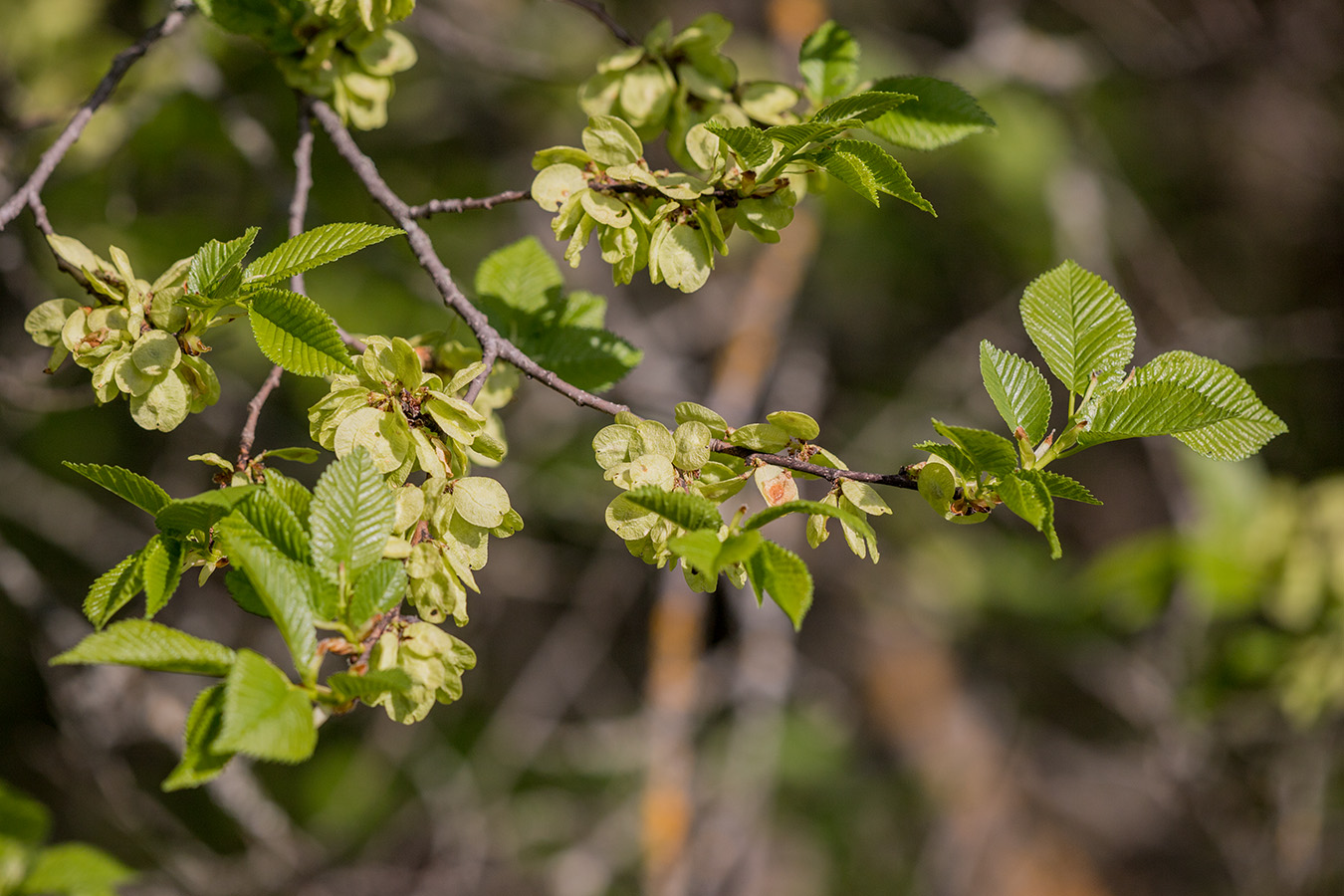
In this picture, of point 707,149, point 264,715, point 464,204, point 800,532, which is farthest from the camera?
point 800,532

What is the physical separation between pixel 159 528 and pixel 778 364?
2.33 meters

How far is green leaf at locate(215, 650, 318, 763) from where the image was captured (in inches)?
24.6

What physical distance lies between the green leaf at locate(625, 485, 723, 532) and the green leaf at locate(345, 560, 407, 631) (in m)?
0.21

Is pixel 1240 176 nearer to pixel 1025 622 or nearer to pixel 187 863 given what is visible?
pixel 1025 622

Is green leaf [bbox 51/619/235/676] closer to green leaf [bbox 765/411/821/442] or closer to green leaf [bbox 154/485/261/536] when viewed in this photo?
green leaf [bbox 154/485/261/536]

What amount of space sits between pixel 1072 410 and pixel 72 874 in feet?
4.92

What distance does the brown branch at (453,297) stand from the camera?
0.87 metres

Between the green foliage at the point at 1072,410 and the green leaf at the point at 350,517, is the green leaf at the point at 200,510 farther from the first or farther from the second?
the green foliage at the point at 1072,410

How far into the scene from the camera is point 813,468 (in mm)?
818

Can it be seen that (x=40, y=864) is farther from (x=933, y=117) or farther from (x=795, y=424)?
(x=933, y=117)

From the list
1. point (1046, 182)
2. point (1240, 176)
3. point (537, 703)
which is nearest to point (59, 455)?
point (537, 703)

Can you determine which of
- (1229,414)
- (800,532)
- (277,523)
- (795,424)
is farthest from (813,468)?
(800,532)

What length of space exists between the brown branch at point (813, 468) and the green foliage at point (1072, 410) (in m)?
0.02

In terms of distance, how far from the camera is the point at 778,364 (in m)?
2.94
